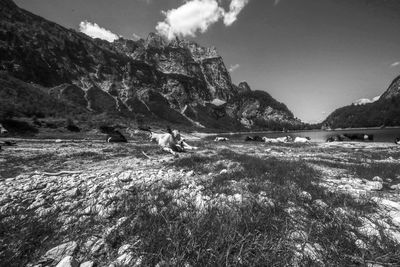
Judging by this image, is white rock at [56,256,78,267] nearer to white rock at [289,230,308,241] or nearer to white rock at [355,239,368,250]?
white rock at [289,230,308,241]

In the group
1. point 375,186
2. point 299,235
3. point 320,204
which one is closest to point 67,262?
point 299,235

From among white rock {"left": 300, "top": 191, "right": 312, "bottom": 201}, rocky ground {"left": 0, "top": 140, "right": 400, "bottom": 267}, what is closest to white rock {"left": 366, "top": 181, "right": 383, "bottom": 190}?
rocky ground {"left": 0, "top": 140, "right": 400, "bottom": 267}

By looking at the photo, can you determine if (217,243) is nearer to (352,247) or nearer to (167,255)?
(167,255)

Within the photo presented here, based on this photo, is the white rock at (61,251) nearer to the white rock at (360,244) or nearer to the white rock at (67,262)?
the white rock at (67,262)

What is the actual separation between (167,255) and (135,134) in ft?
145

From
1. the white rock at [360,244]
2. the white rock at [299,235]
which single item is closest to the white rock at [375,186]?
the white rock at [360,244]

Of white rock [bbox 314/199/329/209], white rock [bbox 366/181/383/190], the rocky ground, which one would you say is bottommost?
white rock [bbox 366/181/383/190]

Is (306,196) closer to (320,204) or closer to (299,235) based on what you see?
(320,204)

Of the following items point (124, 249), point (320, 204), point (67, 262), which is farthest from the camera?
point (320, 204)

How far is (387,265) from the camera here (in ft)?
6.81

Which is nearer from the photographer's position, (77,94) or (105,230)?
(105,230)

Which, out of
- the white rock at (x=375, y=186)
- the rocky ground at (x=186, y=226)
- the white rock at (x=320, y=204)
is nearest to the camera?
the rocky ground at (x=186, y=226)

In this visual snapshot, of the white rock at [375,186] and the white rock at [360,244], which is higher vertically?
the white rock at [360,244]

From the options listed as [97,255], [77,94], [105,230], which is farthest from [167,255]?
[77,94]
